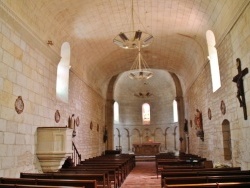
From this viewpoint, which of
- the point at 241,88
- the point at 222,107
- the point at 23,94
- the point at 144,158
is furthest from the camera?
the point at 144,158

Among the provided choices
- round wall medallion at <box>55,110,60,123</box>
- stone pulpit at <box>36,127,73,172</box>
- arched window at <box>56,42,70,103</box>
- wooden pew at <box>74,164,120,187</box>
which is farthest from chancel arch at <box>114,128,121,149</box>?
stone pulpit at <box>36,127,73,172</box>

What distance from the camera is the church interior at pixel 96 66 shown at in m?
6.89

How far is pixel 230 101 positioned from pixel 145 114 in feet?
61.3

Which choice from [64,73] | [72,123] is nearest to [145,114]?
[72,123]

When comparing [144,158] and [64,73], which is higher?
[64,73]

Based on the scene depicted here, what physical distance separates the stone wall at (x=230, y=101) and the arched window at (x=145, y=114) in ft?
46.4

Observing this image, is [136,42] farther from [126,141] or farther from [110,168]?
[126,141]

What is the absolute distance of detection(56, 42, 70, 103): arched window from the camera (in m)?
11.1

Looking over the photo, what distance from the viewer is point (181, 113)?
68.1ft

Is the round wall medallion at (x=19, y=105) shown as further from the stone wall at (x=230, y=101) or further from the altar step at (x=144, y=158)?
the altar step at (x=144, y=158)

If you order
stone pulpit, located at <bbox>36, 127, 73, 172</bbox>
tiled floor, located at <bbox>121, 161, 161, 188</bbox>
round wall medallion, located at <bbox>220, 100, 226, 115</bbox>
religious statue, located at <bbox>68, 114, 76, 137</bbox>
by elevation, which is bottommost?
tiled floor, located at <bbox>121, 161, 161, 188</bbox>

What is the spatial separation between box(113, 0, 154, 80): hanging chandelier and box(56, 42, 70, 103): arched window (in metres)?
2.32

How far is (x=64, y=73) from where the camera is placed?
1131cm

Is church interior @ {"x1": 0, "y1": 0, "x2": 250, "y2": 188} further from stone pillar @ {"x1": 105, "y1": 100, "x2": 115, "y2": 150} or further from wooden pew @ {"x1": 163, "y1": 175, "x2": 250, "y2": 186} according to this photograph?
wooden pew @ {"x1": 163, "y1": 175, "x2": 250, "y2": 186}
